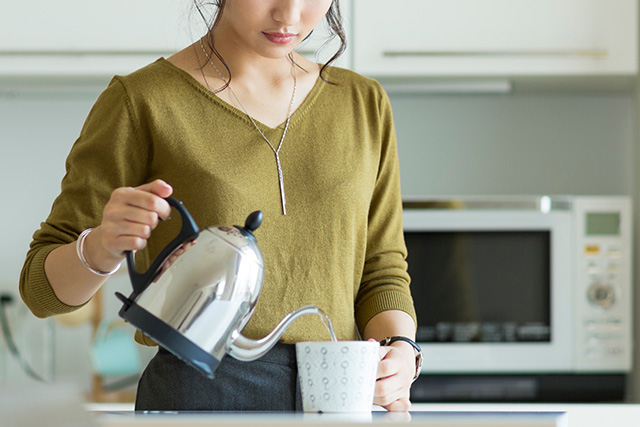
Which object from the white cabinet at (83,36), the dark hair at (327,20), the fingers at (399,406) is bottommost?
the fingers at (399,406)

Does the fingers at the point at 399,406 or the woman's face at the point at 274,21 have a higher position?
the woman's face at the point at 274,21

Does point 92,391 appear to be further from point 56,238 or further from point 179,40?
point 56,238

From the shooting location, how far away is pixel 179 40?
1710 millimetres

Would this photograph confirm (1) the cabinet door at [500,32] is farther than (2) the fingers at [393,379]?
Yes

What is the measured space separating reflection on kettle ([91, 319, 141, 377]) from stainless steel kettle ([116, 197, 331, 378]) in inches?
50.1

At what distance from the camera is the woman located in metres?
0.81

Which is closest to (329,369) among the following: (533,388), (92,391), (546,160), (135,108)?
(135,108)

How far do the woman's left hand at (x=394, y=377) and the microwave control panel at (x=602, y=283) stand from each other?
0.95 metres

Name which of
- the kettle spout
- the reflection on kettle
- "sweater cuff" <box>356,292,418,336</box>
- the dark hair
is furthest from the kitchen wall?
the kettle spout

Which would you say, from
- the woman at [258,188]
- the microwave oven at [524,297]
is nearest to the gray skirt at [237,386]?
the woman at [258,188]

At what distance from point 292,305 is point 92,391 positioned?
1.15 meters

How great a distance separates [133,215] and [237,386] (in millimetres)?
260

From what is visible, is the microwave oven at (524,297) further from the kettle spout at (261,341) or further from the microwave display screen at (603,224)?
the kettle spout at (261,341)

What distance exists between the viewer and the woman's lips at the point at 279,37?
32.5 inches
